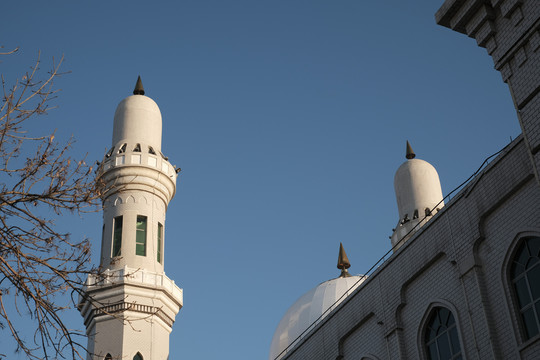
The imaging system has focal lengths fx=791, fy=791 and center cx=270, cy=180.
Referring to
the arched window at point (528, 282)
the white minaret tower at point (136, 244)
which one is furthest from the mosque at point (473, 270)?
the white minaret tower at point (136, 244)

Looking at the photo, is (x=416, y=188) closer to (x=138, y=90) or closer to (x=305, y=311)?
(x=305, y=311)

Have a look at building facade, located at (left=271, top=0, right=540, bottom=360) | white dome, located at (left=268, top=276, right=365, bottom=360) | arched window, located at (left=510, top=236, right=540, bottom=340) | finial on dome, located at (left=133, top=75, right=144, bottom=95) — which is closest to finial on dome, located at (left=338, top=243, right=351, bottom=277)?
white dome, located at (left=268, top=276, right=365, bottom=360)

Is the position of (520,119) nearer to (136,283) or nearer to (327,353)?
(327,353)

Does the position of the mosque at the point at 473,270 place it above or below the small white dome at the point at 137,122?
below

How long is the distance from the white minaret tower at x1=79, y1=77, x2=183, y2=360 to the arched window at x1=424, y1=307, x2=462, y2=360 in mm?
10210

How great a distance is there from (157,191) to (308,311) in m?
7.21

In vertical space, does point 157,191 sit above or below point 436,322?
above

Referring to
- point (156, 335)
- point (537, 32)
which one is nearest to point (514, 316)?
point (537, 32)

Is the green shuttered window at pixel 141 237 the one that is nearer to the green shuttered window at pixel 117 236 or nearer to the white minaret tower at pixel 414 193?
the green shuttered window at pixel 117 236

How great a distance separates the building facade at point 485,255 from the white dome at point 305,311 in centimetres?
1087

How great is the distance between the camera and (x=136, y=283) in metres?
24.9

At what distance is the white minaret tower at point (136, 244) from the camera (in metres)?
24.5

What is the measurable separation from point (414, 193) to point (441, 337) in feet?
48.2

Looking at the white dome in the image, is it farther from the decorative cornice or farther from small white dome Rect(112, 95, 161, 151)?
small white dome Rect(112, 95, 161, 151)
